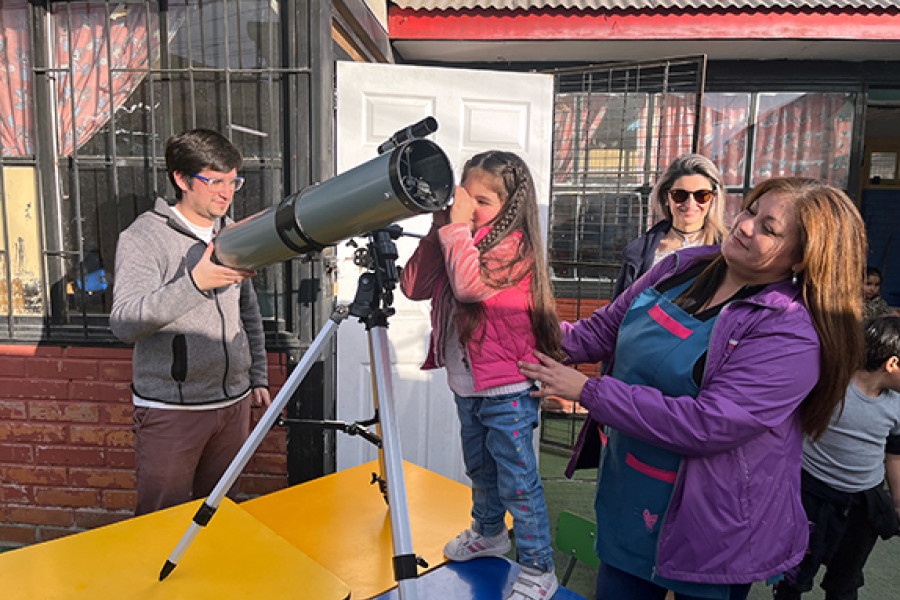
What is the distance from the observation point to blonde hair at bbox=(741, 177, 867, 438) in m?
1.09

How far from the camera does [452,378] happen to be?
5.83ft

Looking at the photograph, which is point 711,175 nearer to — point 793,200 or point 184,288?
point 793,200

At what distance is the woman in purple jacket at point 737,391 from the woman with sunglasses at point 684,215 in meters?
1.28

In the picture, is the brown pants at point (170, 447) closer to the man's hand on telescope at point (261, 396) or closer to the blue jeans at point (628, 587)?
the man's hand on telescope at point (261, 396)

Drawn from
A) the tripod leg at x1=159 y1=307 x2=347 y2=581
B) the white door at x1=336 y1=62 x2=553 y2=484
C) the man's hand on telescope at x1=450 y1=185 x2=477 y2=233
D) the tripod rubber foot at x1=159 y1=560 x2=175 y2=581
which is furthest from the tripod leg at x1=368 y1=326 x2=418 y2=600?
the white door at x1=336 y1=62 x2=553 y2=484

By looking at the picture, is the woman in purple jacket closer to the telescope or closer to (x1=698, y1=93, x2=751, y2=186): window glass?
the telescope

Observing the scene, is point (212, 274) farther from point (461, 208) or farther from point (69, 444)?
point (69, 444)

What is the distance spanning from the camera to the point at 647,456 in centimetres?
126

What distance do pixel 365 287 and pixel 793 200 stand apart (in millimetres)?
964

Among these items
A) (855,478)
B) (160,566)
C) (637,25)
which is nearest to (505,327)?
(160,566)

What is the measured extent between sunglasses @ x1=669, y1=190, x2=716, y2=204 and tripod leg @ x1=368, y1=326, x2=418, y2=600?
1.70 m

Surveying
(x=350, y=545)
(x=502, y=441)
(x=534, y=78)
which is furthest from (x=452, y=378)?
(x=534, y=78)

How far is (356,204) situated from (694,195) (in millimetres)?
1819

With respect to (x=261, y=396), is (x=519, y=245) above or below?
above
